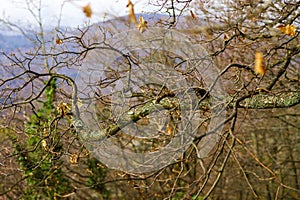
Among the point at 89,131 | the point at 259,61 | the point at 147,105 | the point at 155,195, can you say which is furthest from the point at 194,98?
the point at 155,195

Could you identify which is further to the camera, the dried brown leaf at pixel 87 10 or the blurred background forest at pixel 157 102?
the blurred background forest at pixel 157 102

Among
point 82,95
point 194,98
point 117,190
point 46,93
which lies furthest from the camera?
point 117,190

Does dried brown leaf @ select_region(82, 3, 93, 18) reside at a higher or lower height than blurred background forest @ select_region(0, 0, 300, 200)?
higher

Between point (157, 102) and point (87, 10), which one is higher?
point (87, 10)

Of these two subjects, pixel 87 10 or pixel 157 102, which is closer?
pixel 87 10

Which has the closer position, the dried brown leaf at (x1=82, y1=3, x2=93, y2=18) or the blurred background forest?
the dried brown leaf at (x1=82, y1=3, x2=93, y2=18)

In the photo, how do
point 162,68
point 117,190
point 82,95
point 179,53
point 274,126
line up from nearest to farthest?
point 82,95 → point 162,68 → point 179,53 → point 274,126 → point 117,190

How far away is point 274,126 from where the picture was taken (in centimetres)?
925

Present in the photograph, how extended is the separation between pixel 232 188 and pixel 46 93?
14.5ft

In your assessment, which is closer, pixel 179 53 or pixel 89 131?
pixel 89 131

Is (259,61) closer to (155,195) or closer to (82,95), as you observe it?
(82,95)

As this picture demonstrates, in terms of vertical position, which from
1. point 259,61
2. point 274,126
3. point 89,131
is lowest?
point 274,126

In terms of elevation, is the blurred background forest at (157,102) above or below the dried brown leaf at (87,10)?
below

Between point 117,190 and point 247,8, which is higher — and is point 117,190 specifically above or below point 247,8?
below
